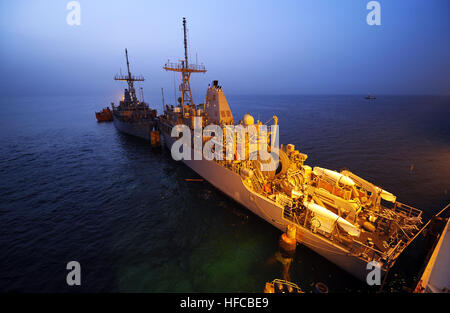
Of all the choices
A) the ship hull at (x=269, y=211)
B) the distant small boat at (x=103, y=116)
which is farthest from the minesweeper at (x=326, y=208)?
the distant small boat at (x=103, y=116)

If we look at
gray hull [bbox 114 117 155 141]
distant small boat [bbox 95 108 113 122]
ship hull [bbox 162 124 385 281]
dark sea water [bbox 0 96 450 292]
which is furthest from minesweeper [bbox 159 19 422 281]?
distant small boat [bbox 95 108 113 122]

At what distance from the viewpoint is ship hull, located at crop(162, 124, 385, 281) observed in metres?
9.91

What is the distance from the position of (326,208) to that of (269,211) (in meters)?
3.92

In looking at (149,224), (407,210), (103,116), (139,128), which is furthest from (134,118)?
(407,210)

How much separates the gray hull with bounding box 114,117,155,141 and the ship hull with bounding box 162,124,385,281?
60.2 ft

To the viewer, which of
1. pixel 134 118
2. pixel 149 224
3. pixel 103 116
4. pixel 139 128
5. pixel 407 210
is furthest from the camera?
pixel 103 116

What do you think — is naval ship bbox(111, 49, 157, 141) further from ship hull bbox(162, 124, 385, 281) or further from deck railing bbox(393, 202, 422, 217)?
deck railing bbox(393, 202, 422, 217)

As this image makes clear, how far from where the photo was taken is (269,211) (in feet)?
43.6

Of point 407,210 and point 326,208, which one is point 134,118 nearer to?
point 326,208

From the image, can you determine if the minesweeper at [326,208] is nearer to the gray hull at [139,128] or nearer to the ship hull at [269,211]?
the ship hull at [269,211]

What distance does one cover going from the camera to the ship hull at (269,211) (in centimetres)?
991

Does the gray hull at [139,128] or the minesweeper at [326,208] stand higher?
the gray hull at [139,128]
